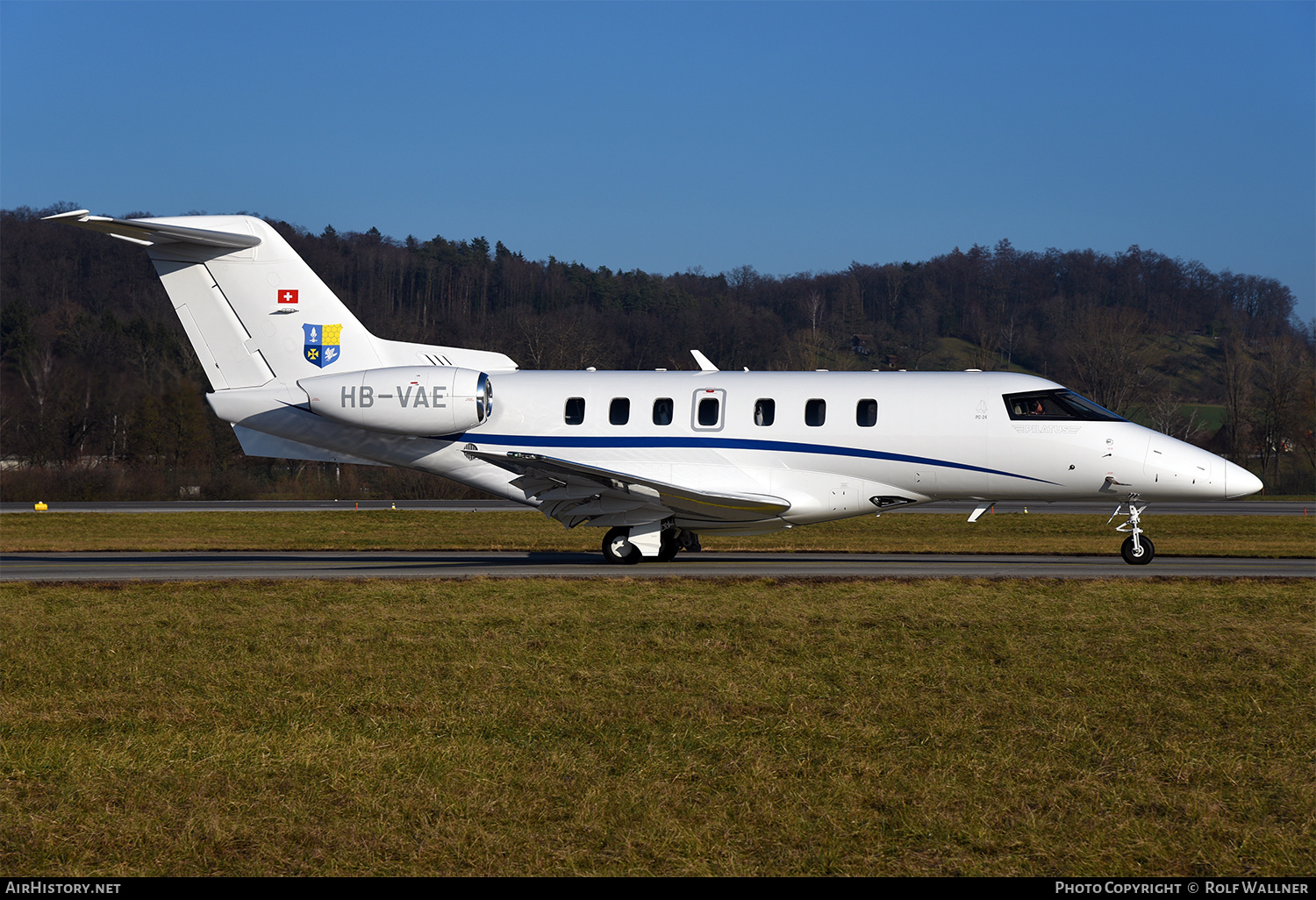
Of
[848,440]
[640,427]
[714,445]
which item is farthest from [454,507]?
[848,440]

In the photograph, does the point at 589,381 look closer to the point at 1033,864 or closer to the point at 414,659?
the point at 414,659

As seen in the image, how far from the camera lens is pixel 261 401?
1978 centimetres

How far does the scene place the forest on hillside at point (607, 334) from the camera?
46.9 meters

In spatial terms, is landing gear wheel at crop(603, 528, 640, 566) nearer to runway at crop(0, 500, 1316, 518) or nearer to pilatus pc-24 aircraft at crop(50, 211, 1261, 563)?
pilatus pc-24 aircraft at crop(50, 211, 1261, 563)

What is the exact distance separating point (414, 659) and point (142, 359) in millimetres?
42984

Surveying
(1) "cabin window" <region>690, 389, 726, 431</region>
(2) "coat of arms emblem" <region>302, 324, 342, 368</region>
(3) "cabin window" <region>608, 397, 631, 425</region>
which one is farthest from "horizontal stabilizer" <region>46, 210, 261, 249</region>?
(1) "cabin window" <region>690, 389, 726, 431</region>

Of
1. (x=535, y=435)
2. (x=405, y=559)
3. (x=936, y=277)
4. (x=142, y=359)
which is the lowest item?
(x=405, y=559)

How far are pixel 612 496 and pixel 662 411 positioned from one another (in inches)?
67.6

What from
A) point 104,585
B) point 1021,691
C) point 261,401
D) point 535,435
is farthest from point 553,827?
point 261,401

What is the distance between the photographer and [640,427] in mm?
19250

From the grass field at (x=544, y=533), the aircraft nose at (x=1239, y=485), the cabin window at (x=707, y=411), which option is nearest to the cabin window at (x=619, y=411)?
the cabin window at (x=707, y=411)

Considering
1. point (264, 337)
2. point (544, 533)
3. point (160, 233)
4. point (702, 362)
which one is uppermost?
point (160, 233)

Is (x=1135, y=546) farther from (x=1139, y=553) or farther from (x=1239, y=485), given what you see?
(x=1239, y=485)

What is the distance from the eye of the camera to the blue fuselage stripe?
18391 millimetres
